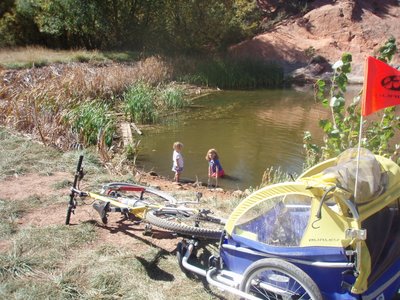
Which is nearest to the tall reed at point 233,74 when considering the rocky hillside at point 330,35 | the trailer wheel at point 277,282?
the rocky hillside at point 330,35

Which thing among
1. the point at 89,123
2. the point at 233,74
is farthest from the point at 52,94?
the point at 233,74

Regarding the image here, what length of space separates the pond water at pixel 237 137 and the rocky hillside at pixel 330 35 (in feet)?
34.0

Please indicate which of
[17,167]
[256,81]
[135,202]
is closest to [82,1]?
[256,81]

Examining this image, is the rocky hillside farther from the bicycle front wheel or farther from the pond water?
the bicycle front wheel

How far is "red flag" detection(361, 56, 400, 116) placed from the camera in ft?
9.80

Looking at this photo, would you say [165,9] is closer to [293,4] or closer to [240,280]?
[293,4]

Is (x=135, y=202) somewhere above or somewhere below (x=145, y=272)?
above

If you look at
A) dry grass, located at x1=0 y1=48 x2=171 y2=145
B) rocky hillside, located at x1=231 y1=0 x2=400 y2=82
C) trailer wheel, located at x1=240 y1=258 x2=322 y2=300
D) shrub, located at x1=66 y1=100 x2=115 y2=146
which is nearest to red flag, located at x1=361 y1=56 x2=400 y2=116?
trailer wheel, located at x1=240 y1=258 x2=322 y2=300

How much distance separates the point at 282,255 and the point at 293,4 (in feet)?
112

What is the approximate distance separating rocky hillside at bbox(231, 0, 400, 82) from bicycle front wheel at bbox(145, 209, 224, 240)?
24.3m

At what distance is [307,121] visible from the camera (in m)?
15.5

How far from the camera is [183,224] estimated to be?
4.32m

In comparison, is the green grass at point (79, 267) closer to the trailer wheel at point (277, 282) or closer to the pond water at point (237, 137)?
the trailer wheel at point (277, 282)

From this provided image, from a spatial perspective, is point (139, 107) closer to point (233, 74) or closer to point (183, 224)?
point (183, 224)
